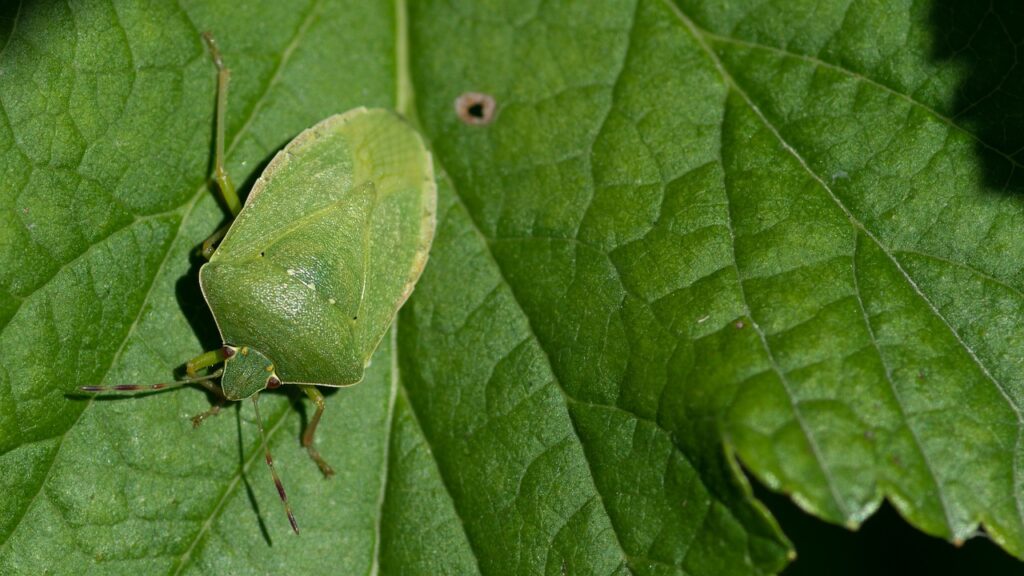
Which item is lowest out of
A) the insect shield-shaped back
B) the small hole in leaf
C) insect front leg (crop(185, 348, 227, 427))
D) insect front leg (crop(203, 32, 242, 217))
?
insect front leg (crop(185, 348, 227, 427))

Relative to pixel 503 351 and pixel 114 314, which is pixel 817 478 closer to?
pixel 503 351

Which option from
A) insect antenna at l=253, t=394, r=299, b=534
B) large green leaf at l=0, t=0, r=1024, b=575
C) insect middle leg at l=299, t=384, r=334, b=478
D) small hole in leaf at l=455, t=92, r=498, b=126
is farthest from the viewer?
small hole in leaf at l=455, t=92, r=498, b=126

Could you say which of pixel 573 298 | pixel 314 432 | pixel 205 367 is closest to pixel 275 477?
pixel 314 432

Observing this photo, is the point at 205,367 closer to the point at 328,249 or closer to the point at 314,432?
the point at 314,432

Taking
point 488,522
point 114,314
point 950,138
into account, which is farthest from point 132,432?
point 950,138

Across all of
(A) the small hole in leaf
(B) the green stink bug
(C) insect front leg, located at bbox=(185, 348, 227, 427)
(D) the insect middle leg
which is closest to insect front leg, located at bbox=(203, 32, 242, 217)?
(B) the green stink bug

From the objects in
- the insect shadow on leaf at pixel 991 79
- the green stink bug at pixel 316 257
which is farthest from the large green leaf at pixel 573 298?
the green stink bug at pixel 316 257

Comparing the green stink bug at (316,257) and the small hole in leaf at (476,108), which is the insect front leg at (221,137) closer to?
the green stink bug at (316,257)

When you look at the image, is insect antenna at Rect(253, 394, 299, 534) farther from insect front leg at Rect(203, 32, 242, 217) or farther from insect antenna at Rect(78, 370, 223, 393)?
insect front leg at Rect(203, 32, 242, 217)
